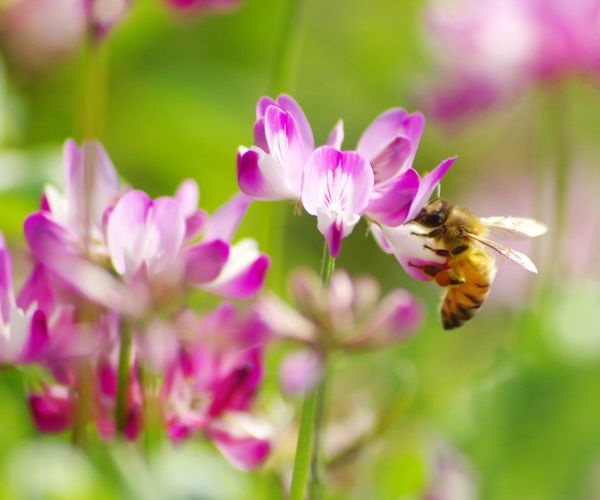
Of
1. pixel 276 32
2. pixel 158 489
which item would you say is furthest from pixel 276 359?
pixel 276 32

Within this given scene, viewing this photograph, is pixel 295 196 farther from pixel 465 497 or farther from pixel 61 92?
pixel 61 92

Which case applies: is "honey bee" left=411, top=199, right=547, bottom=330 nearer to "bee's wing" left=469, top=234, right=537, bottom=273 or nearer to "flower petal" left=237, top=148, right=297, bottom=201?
"bee's wing" left=469, top=234, right=537, bottom=273

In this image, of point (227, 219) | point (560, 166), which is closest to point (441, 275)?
point (227, 219)

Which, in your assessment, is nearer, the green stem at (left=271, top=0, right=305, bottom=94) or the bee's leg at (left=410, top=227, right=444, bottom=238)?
the bee's leg at (left=410, top=227, right=444, bottom=238)

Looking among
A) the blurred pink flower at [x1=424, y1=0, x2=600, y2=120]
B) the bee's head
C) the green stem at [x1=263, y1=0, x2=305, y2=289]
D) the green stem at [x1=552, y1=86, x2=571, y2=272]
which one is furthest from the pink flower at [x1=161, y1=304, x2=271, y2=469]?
the blurred pink flower at [x1=424, y1=0, x2=600, y2=120]

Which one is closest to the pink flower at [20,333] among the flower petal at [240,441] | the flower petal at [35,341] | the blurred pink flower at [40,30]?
the flower petal at [35,341]

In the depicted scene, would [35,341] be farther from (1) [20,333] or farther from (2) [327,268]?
(2) [327,268]
